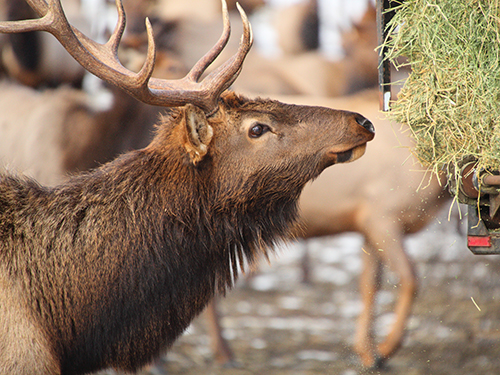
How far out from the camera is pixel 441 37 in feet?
9.26

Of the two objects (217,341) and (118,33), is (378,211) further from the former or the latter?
(118,33)

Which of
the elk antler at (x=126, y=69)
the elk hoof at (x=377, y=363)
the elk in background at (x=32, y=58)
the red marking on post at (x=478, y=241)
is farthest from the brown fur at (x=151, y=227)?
the elk in background at (x=32, y=58)

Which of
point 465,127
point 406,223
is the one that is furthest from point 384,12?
point 406,223

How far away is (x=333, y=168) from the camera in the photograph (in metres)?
5.05

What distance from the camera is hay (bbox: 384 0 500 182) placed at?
266cm

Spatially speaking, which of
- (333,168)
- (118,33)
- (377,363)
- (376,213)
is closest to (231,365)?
(377,363)

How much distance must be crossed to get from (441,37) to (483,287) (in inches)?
153

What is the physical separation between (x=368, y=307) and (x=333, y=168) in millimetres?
1255

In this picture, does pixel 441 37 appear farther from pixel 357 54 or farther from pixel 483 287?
pixel 483 287

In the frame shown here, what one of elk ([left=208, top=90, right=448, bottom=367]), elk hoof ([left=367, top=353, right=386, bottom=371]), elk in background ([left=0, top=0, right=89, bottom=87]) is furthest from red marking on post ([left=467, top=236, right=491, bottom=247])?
elk in background ([left=0, top=0, right=89, bottom=87])

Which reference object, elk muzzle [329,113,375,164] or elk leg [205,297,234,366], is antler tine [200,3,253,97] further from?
elk leg [205,297,234,366]

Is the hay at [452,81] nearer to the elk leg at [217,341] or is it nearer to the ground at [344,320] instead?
the ground at [344,320]

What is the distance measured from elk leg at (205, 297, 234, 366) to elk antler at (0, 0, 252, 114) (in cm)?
258

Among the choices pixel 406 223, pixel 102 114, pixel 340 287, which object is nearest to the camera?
pixel 406 223
